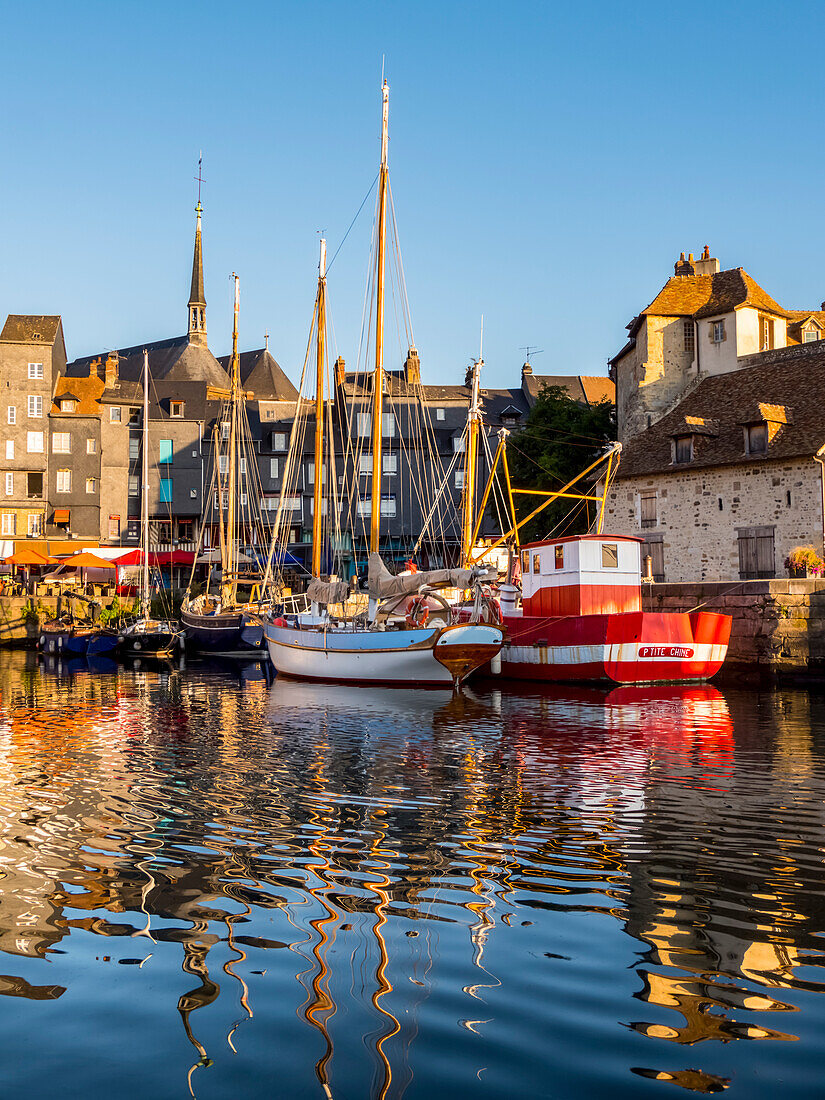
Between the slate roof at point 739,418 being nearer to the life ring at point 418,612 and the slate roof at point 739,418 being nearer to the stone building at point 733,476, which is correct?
the stone building at point 733,476

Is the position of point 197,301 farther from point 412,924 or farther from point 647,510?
point 412,924

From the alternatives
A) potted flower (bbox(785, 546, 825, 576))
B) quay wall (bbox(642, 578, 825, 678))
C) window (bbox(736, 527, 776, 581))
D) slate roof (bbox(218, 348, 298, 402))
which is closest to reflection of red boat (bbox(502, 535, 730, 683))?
quay wall (bbox(642, 578, 825, 678))

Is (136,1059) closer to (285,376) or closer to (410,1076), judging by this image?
(410,1076)

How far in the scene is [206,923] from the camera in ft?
24.7

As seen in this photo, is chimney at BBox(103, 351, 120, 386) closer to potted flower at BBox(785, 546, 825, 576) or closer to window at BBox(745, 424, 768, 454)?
window at BBox(745, 424, 768, 454)

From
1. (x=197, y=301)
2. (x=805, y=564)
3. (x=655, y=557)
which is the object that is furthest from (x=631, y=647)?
(x=197, y=301)

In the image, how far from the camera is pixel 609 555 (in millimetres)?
30453

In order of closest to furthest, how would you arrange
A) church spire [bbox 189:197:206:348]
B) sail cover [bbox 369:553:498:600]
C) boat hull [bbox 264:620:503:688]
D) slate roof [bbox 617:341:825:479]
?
1. boat hull [bbox 264:620:503:688]
2. sail cover [bbox 369:553:498:600]
3. slate roof [bbox 617:341:825:479]
4. church spire [bbox 189:197:206:348]

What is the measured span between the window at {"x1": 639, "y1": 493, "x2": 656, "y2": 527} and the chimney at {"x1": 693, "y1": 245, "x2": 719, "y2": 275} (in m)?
16.4

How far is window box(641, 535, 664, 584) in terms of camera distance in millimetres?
42094

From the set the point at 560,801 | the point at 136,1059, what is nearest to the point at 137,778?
the point at 560,801

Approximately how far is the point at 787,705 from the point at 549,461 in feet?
90.0

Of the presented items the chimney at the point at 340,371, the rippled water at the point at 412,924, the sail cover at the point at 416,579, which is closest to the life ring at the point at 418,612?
the sail cover at the point at 416,579

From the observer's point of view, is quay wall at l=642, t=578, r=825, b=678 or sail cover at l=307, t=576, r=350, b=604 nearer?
quay wall at l=642, t=578, r=825, b=678
